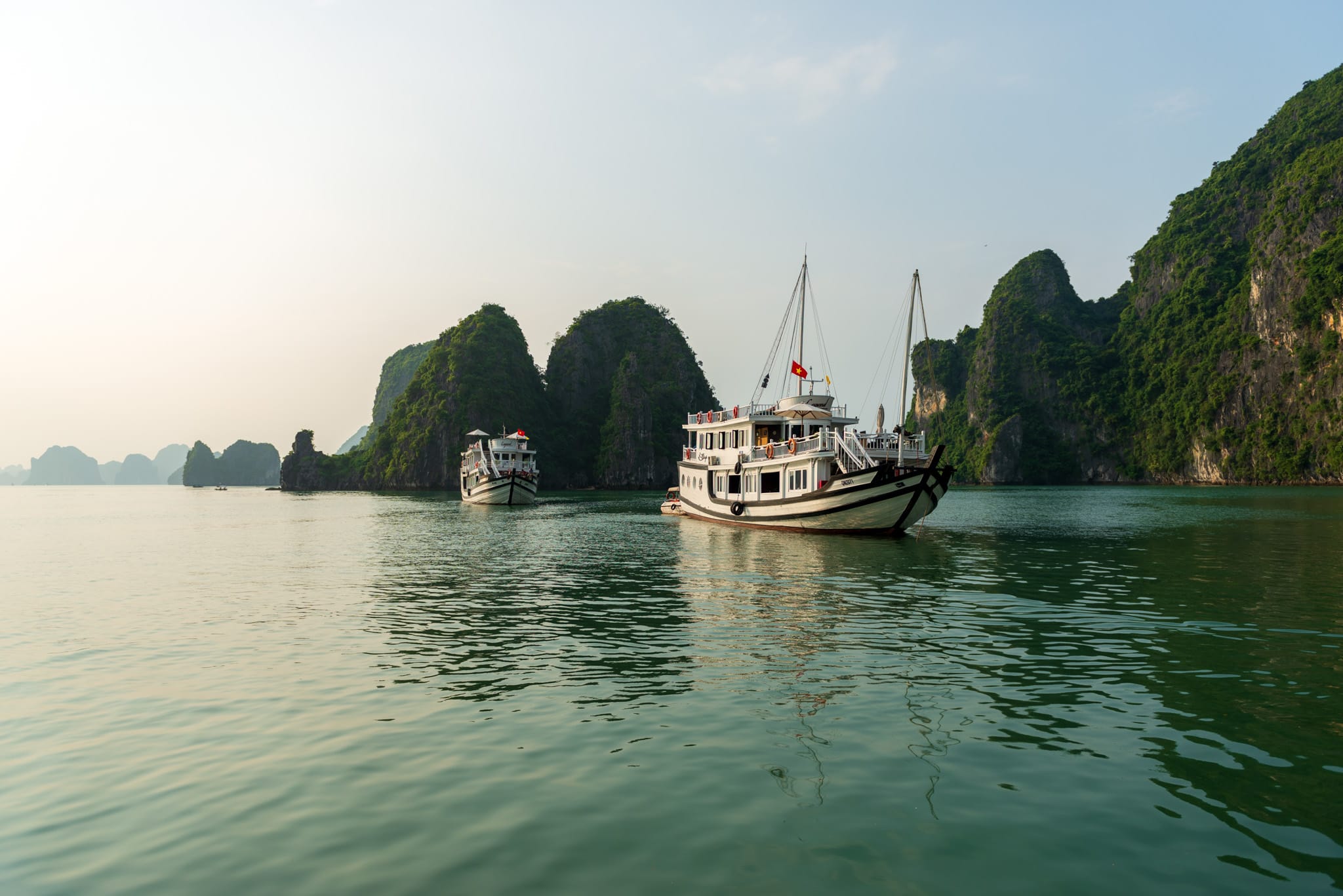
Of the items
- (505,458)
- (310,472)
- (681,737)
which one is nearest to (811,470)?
(681,737)

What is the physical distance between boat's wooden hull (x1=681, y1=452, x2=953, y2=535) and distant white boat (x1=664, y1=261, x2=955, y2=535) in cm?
5

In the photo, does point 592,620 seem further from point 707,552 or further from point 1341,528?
point 1341,528

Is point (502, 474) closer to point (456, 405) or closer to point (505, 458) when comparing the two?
point (505, 458)

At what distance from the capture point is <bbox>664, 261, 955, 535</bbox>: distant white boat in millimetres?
37469

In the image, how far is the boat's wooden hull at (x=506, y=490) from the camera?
Answer: 7919cm

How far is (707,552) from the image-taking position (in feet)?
Answer: 113

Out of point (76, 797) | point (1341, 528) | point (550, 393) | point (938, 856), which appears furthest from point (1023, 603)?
point (550, 393)

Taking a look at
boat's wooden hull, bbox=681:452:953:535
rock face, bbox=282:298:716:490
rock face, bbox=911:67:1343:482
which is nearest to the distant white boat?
boat's wooden hull, bbox=681:452:953:535

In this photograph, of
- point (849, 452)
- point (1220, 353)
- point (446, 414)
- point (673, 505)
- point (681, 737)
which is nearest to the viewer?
point (681, 737)

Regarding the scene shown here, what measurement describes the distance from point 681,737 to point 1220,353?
18154 centimetres

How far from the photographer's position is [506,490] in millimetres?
79688

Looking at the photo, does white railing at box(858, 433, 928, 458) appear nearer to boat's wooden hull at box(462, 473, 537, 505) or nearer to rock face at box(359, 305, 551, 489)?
boat's wooden hull at box(462, 473, 537, 505)

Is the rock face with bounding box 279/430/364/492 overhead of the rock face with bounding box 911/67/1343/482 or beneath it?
beneath

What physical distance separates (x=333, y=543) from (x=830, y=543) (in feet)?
86.9
